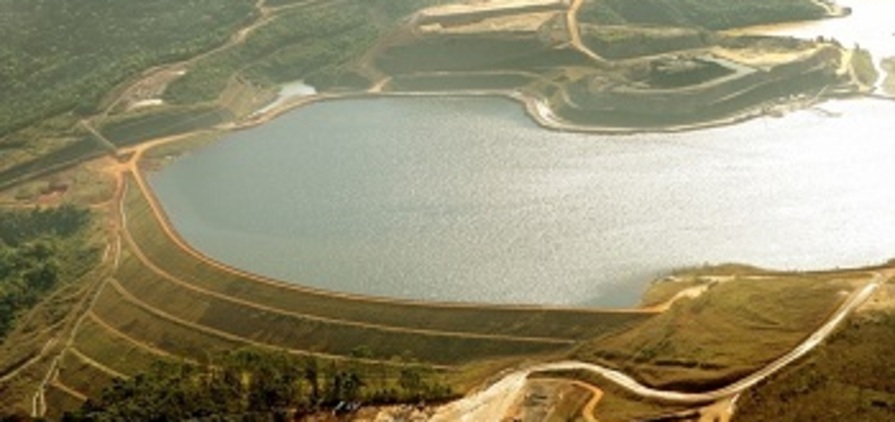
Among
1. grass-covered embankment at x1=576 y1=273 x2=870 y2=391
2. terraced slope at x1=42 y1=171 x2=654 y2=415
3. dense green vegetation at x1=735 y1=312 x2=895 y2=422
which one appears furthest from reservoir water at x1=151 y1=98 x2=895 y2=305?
dense green vegetation at x1=735 y1=312 x2=895 y2=422

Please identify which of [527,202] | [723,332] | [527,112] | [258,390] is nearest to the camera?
[723,332]

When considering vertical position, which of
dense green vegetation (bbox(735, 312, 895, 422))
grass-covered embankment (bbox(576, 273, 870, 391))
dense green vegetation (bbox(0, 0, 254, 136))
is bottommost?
dense green vegetation (bbox(735, 312, 895, 422))

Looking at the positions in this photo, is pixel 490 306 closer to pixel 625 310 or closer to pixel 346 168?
pixel 625 310

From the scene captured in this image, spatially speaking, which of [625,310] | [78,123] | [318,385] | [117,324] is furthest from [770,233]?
[78,123]

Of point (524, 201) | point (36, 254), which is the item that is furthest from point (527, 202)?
point (36, 254)

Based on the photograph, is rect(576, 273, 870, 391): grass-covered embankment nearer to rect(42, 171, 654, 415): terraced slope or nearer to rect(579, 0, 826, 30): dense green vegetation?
rect(42, 171, 654, 415): terraced slope

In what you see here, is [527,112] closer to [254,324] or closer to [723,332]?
[254,324]

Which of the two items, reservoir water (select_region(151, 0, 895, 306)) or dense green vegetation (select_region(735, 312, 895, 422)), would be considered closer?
dense green vegetation (select_region(735, 312, 895, 422))
